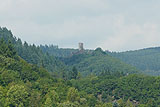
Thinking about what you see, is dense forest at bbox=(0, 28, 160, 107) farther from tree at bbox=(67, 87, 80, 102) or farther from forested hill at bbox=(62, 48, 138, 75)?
forested hill at bbox=(62, 48, 138, 75)

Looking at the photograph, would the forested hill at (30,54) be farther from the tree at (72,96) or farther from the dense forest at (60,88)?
the tree at (72,96)

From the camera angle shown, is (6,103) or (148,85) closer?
(6,103)

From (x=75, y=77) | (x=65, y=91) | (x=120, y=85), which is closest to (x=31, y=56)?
(x=75, y=77)

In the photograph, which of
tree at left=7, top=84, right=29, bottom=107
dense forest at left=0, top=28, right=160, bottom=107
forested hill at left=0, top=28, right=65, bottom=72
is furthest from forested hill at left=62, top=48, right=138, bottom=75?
tree at left=7, top=84, right=29, bottom=107

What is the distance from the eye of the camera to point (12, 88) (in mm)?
71250

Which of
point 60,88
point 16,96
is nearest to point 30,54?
point 60,88

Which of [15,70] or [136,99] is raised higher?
[15,70]

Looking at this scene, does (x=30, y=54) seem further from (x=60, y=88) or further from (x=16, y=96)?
(x=16, y=96)

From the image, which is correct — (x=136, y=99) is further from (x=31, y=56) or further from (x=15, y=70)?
(x=31, y=56)

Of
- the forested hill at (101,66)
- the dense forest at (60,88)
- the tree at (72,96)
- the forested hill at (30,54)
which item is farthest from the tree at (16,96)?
the forested hill at (101,66)

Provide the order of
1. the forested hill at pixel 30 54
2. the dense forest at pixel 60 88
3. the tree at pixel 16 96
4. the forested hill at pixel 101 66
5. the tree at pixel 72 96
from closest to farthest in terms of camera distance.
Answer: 1. the tree at pixel 16 96
2. the dense forest at pixel 60 88
3. the tree at pixel 72 96
4. the forested hill at pixel 30 54
5. the forested hill at pixel 101 66

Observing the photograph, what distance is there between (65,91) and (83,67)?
107m

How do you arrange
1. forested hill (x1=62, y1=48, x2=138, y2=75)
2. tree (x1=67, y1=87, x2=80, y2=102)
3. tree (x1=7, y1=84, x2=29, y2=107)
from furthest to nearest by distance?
forested hill (x1=62, y1=48, x2=138, y2=75)
tree (x1=67, y1=87, x2=80, y2=102)
tree (x1=7, y1=84, x2=29, y2=107)

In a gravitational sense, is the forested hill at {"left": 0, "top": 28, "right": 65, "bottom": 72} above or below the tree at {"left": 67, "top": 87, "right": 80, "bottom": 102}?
above
